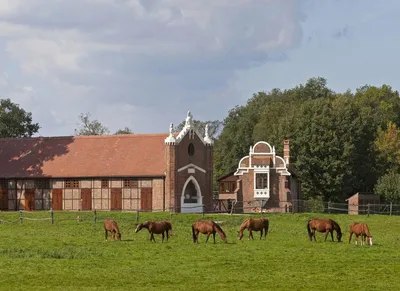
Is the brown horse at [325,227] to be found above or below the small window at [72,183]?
below

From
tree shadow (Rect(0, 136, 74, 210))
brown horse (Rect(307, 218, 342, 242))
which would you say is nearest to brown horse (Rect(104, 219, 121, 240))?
brown horse (Rect(307, 218, 342, 242))

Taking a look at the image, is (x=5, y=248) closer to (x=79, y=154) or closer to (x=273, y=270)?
(x=273, y=270)

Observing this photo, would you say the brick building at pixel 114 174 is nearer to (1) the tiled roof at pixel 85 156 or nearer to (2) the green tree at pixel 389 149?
(1) the tiled roof at pixel 85 156

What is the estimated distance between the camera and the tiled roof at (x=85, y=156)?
237 feet

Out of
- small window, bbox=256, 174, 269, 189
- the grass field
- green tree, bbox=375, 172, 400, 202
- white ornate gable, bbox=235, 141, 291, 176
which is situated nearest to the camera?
the grass field

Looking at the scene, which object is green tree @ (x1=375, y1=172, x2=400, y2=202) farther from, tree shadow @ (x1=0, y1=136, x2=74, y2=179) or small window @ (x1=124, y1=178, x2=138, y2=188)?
tree shadow @ (x1=0, y1=136, x2=74, y2=179)

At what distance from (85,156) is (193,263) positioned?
4543cm

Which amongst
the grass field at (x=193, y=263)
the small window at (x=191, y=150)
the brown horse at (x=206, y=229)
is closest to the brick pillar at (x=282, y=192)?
the small window at (x=191, y=150)

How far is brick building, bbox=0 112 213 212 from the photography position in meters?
71.1

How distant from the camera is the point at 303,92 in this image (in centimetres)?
12419

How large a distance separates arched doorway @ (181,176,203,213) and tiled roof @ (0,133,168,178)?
113 inches

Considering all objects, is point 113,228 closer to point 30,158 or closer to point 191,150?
point 191,150

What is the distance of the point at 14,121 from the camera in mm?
95812

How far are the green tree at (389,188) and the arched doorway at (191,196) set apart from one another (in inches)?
770
